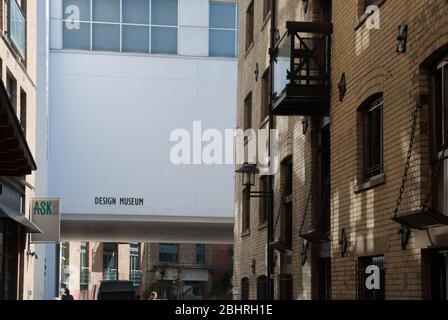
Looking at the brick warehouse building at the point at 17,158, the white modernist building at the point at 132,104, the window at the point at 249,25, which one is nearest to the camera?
the brick warehouse building at the point at 17,158

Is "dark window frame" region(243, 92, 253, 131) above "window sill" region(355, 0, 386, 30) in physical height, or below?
above

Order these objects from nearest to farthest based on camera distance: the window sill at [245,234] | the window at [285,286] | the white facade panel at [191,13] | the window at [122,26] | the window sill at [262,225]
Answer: the window at [285,286] < the window sill at [262,225] < the window sill at [245,234] < the window at [122,26] < the white facade panel at [191,13]

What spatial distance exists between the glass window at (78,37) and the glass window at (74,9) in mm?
371

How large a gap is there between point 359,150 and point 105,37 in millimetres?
27189

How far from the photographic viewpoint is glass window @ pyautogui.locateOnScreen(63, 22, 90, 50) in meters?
38.6

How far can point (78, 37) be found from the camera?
38688mm

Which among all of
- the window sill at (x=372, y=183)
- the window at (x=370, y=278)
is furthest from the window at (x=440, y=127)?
the window at (x=370, y=278)

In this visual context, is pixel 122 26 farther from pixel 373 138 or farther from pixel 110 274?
pixel 110 274

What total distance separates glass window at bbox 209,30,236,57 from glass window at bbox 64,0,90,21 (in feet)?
19.6

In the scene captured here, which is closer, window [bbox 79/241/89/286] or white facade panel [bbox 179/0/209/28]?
white facade panel [bbox 179/0/209/28]

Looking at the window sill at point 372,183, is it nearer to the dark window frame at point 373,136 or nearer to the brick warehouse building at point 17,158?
the dark window frame at point 373,136

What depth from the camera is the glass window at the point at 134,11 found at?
39188 mm

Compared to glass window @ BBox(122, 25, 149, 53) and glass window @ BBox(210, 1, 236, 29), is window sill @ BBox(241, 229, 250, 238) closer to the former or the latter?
glass window @ BBox(122, 25, 149, 53)

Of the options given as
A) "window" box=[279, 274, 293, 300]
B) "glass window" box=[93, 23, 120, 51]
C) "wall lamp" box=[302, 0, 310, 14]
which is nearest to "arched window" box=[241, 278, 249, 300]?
"window" box=[279, 274, 293, 300]
